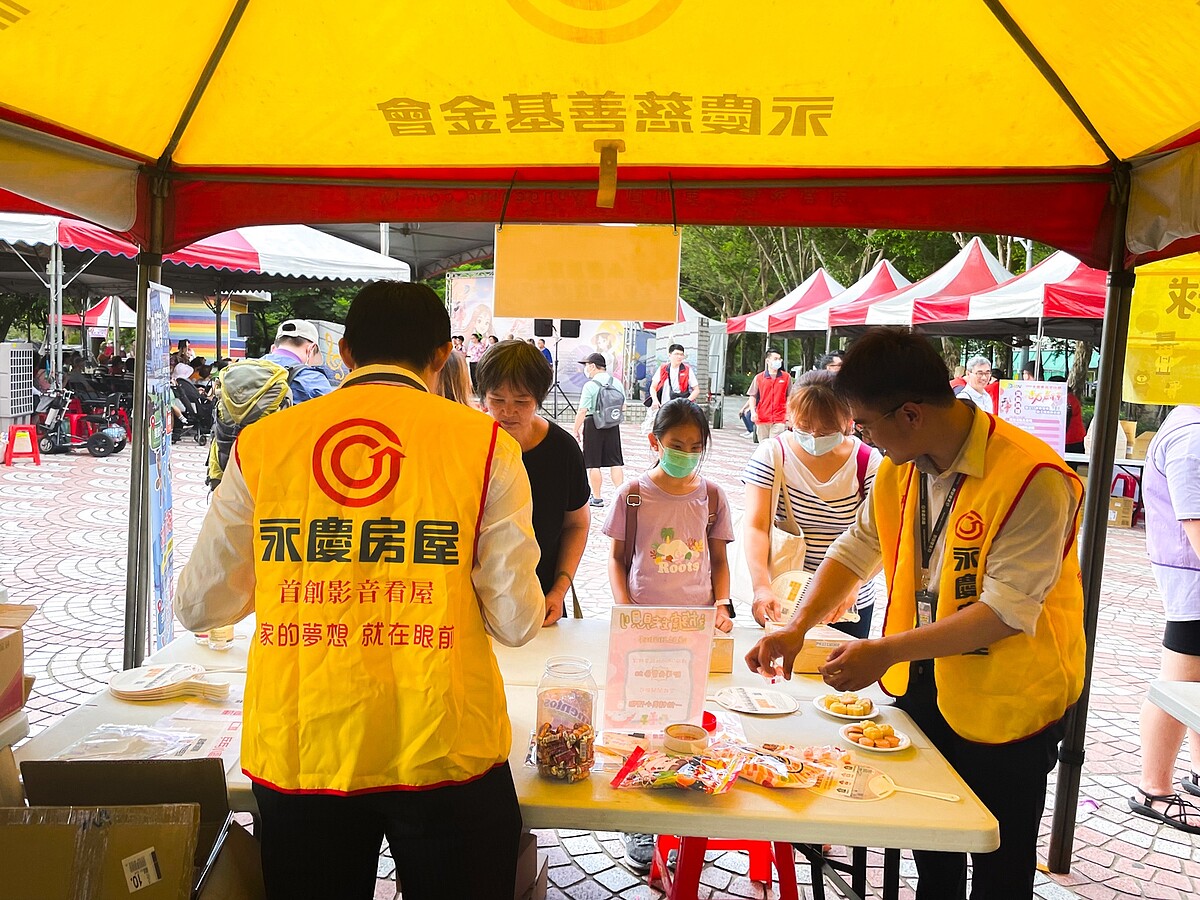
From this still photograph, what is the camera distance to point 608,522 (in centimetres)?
303

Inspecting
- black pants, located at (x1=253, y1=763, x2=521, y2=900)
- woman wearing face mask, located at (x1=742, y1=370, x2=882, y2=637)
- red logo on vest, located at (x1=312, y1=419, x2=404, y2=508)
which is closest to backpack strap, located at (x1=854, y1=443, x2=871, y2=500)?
woman wearing face mask, located at (x1=742, y1=370, x2=882, y2=637)

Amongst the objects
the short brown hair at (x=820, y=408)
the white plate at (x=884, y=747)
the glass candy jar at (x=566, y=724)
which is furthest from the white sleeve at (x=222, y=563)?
the short brown hair at (x=820, y=408)

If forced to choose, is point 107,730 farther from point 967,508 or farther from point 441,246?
point 441,246

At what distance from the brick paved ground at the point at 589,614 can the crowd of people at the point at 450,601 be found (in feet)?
4.05

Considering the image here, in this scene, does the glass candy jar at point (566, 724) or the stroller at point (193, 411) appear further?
the stroller at point (193, 411)

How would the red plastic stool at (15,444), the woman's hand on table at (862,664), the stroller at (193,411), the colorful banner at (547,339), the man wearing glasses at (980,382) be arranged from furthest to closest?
the colorful banner at (547,339), the stroller at (193,411), the red plastic stool at (15,444), the man wearing glasses at (980,382), the woman's hand on table at (862,664)

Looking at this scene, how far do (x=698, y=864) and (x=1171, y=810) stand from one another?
8.55 feet

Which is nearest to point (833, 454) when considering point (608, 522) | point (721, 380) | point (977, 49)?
point (608, 522)

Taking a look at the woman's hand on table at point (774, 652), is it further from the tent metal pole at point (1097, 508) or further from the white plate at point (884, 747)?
the tent metal pole at point (1097, 508)

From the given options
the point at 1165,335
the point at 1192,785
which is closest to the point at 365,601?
the point at 1165,335

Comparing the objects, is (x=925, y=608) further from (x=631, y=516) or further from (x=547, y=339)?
(x=547, y=339)

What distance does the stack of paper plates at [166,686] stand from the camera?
211cm

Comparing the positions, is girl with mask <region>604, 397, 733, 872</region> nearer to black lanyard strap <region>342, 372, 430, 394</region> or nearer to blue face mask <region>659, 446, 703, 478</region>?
blue face mask <region>659, 446, 703, 478</region>

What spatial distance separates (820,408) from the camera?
309 cm
